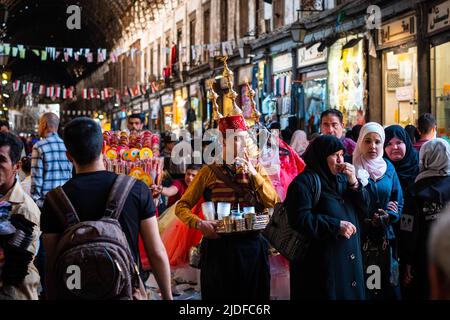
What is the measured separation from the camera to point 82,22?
53406mm

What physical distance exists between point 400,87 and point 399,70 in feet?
1.17

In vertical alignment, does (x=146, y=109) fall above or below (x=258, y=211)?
above

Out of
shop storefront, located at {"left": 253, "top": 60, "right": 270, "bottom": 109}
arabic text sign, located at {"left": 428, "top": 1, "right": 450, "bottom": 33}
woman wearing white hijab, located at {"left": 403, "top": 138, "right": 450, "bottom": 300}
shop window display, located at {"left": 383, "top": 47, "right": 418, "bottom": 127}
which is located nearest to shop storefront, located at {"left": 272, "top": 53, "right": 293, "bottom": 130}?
shop storefront, located at {"left": 253, "top": 60, "right": 270, "bottom": 109}

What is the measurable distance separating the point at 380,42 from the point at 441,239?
47.1 feet

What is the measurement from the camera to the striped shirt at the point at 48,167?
8219 mm

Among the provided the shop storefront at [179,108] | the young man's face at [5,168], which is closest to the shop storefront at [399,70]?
the young man's face at [5,168]

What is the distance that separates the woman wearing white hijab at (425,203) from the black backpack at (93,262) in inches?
122

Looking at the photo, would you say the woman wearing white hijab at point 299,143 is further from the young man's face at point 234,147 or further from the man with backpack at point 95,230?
the man with backpack at point 95,230

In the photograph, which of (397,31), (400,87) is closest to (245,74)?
(400,87)

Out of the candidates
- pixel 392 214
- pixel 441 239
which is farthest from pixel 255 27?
pixel 441 239

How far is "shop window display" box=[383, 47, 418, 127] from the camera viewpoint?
1426 cm

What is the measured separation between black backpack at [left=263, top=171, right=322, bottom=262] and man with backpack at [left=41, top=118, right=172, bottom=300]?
1.50 meters

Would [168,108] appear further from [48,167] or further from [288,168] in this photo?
[288,168]
